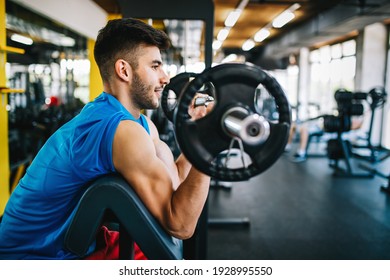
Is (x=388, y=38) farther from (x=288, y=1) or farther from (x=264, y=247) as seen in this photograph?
(x=264, y=247)

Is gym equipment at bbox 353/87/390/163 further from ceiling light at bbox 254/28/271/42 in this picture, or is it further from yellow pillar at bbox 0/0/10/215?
yellow pillar at bbox 0/0/10/215

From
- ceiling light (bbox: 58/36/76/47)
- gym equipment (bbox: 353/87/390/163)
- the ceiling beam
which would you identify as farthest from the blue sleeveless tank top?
ceiling light (bbox: 58/36/76/47)

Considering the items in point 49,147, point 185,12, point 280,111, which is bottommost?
point 49,147

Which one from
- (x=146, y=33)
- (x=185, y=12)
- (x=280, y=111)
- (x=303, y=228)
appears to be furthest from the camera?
(x=303, y=228)

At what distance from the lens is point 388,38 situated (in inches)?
237

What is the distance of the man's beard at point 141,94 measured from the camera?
3.28 feet

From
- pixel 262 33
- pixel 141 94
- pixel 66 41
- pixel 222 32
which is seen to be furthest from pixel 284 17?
pixel 141 94

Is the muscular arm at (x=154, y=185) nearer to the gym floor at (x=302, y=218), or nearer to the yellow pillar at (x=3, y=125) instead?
the gym floor at (x=302, y=218)

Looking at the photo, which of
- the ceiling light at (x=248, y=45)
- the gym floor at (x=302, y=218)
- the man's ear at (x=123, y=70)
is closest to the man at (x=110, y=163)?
the man's ear at (x=123, y=70)

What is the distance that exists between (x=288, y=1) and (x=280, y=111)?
5.14 m

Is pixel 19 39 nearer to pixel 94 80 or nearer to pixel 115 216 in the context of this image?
pixel 94 80

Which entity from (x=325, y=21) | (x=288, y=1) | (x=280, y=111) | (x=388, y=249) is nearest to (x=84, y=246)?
(x=280, y=111)

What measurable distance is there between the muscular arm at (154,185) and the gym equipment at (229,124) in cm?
19

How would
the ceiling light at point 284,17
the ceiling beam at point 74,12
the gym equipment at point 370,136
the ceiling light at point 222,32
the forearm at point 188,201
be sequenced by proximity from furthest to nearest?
1. the ceiling light at point 222,32
2. the ceiling light at point 284,17
3. the gym equipment at point 370,136
4. the ceiling beam at point 74,12
5. the forearm at point 188,201
